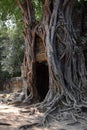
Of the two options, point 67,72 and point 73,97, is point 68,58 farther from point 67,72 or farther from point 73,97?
point 73,97

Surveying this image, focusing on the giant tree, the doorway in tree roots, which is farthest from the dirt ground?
the doorway in tree roots

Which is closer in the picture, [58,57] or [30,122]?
[30,122]

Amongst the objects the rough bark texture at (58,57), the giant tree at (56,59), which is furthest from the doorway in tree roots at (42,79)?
the rough bark texture at (58,57)

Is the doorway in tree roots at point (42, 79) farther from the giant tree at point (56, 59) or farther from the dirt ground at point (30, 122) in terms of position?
the dirt ground at point (30, 122)

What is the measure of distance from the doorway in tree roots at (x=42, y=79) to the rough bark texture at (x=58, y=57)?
46 cm

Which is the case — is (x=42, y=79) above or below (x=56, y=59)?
below

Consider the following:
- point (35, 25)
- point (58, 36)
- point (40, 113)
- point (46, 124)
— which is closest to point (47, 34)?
point (58, 36)

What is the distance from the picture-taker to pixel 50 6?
893 cm

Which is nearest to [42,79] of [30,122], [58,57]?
[58,57]

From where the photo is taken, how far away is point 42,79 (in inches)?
385

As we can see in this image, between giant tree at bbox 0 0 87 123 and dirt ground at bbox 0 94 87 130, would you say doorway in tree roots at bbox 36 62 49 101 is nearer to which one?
giant tree at bbox 0 0 87 123

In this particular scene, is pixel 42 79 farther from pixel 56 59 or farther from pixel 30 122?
pixel 30 122

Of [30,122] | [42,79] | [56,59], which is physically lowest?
[30,122]

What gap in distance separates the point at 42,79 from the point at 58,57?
2.03 m
